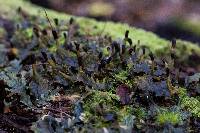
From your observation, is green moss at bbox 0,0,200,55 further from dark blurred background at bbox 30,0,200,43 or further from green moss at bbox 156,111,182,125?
dark blurred background at bbox 30,0,200,43

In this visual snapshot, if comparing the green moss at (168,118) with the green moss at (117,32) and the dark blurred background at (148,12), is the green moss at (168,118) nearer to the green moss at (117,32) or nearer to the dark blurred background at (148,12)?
the green moss at (117,32)

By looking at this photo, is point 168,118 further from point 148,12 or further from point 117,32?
point 148,12

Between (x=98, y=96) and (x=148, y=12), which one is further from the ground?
(x=148, y=12)

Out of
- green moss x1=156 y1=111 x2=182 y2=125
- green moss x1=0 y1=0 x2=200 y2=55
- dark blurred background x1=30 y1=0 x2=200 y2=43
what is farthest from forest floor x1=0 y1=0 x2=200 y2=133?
dark blurred background x1=30 y1=0 x2=200 y2=43

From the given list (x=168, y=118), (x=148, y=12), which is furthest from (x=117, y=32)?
(x=148, y=12)

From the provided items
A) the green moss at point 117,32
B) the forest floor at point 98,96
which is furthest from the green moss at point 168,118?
the green moss at point 117,32

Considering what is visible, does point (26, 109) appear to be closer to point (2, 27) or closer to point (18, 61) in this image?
point (18, 61)
